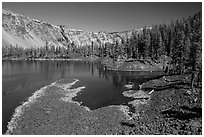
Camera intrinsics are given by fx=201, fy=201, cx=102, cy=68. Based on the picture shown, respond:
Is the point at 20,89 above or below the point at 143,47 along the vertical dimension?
below

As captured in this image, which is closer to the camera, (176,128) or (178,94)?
(176,128)

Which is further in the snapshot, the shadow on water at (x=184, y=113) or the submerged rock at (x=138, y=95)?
the submerged rock at (x=138, y=95)

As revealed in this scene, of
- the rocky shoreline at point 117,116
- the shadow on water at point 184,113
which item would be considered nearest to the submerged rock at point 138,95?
the rocky shoreline at point 117,116

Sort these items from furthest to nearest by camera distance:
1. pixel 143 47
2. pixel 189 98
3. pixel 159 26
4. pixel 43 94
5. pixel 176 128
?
pixel 159 26
pixel 143 47
pixel 43 94
pixel 189 98
pixel 176 128

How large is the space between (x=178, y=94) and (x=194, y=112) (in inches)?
393

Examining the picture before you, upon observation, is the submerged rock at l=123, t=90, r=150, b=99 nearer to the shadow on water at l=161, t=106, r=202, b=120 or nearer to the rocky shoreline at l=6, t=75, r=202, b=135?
the rocky shoreline at l=6, t=75, r=202, b=135

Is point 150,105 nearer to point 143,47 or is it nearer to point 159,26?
point 143,47

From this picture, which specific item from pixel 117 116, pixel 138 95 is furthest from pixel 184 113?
pixel 138 95

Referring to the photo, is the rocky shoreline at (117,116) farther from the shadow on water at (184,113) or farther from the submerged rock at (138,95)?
the submerged rock at (138,95)

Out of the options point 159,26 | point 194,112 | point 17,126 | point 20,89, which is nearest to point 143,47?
point 159,26

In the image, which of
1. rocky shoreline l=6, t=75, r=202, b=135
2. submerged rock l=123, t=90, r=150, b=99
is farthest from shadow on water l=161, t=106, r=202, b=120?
submerged rock l=123, t=90, r=150, b=99

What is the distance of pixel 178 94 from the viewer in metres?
39.6

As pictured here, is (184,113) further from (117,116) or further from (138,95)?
(138,95)

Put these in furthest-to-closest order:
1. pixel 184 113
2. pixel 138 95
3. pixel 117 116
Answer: pixel 138 95
pixel 117 116
pixel 184 113
